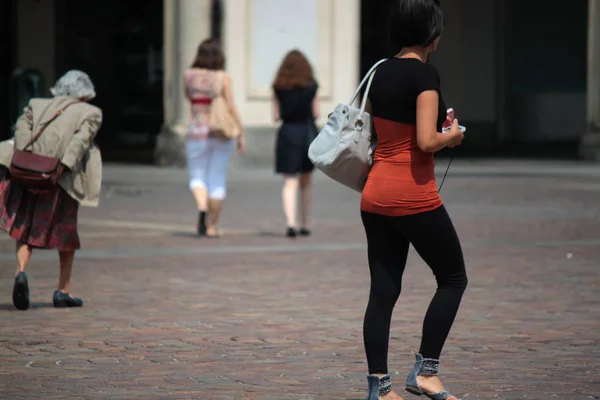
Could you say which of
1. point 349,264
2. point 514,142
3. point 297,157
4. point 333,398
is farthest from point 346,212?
point 514,142

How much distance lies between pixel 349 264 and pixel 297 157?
2.64 metres

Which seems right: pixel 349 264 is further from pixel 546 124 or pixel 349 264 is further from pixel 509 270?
pixel 546 124

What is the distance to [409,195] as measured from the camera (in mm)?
5812

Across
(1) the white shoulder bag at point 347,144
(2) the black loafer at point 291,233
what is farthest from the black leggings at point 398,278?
(2) the black loafer at point 291,233

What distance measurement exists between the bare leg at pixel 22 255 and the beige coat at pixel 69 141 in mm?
450

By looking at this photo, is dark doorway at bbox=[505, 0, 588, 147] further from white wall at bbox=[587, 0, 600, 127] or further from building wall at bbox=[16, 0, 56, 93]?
building wall at bbox=[16, 0, 56, 93]

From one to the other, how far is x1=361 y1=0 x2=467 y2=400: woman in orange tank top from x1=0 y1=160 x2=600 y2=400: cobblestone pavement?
0.44m

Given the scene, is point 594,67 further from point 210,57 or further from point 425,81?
point 425,81

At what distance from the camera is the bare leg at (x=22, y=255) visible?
8.93m

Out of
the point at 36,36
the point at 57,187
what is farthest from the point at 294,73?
the point at 36,36

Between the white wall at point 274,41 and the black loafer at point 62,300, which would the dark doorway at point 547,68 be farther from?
the black loafer at point 62,300

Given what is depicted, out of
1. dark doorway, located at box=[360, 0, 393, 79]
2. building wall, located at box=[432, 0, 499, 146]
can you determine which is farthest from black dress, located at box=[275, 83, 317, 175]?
building wall, located at box=[432, 0, 499, 146]

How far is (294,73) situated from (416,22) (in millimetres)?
7873

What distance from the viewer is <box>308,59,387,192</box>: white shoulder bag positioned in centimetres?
584
